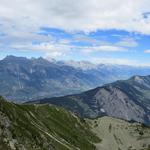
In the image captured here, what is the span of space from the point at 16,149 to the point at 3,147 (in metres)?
13.9

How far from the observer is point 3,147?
186750 mm

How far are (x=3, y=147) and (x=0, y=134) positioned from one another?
1473 cm

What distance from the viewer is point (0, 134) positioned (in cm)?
19988

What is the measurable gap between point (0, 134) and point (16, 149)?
13033 millimetres

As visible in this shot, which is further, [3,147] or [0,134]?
[0,134]

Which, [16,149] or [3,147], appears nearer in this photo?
[3,147]

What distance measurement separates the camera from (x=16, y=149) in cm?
19912
